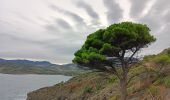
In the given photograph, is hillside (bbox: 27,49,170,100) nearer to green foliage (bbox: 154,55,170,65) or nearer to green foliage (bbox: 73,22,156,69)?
green foliage (bbox: 154,55,170,65)

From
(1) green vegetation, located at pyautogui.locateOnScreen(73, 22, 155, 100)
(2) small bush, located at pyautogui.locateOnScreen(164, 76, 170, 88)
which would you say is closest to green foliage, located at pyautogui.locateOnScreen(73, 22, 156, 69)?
(1) green vegetation, located at pyautogui.locateOnScreen(73, 22, 155, 100)

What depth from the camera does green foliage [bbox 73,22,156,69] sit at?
30734mm

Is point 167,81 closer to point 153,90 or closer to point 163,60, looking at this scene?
point 153,90

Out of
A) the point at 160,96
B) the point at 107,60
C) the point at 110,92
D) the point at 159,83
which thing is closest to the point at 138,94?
the point at 159,83

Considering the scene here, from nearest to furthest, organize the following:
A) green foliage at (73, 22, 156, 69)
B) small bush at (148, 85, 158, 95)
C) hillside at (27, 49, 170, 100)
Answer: green foliage at (73, 22, 156, 69) < small bush at (148, 85, 158, 95) < hillside at (27, 49, 170, 100)

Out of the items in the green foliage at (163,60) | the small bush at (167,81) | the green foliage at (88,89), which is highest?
the green foliage at (163,60)

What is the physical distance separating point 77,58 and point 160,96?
386 inches

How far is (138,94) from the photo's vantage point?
38.2m

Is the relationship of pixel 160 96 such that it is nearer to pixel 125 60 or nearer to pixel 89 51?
pixel 125 60

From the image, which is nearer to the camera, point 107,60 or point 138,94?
point 107,60

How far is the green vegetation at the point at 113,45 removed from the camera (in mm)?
30766

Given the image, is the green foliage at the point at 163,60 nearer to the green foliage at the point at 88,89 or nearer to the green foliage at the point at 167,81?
the green foliage at the point at 167,81

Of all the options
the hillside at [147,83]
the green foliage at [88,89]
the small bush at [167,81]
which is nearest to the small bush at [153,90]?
the hillside at [147,83]

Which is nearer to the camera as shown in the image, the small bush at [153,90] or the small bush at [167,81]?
the small bush at [153,90]
